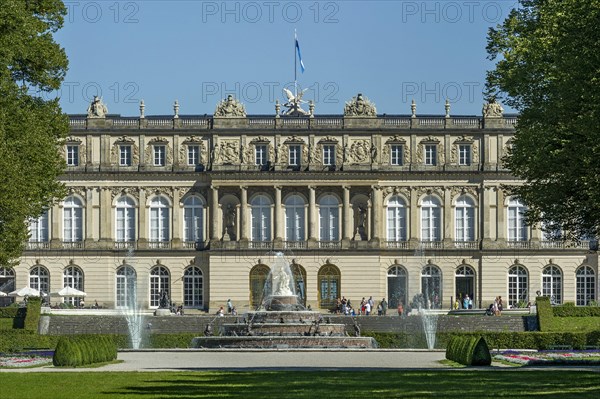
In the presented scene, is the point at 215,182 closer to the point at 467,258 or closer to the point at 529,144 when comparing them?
the point at 467,258

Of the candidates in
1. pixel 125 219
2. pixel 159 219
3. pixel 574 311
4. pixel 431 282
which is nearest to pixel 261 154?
pixel 159 219

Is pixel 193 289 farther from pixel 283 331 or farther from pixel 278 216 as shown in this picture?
pixel 283 331

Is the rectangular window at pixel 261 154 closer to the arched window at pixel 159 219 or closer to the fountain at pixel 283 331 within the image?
the arched window at pixel 159 219

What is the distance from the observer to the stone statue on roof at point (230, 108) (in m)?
89.2

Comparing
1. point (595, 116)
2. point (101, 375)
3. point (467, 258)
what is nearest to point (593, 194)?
point (595, 116)

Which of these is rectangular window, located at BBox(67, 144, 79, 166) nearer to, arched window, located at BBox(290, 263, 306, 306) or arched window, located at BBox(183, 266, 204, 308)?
arched window, located at BBox(183, 266, 204, 308)

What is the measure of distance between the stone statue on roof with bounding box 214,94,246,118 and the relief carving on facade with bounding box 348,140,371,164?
6.68m

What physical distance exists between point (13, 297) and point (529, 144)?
45.9m

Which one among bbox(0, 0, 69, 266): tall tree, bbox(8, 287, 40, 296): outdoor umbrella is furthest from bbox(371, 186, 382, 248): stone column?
bbox(0, 0, 69, 266): tall tree

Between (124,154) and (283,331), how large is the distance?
110 ft

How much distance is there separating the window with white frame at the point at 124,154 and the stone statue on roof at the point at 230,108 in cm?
553

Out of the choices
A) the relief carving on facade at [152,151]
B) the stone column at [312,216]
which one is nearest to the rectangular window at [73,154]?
the relief carving on facade at [152,151]

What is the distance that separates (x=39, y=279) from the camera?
291ft

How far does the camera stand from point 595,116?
124ft
